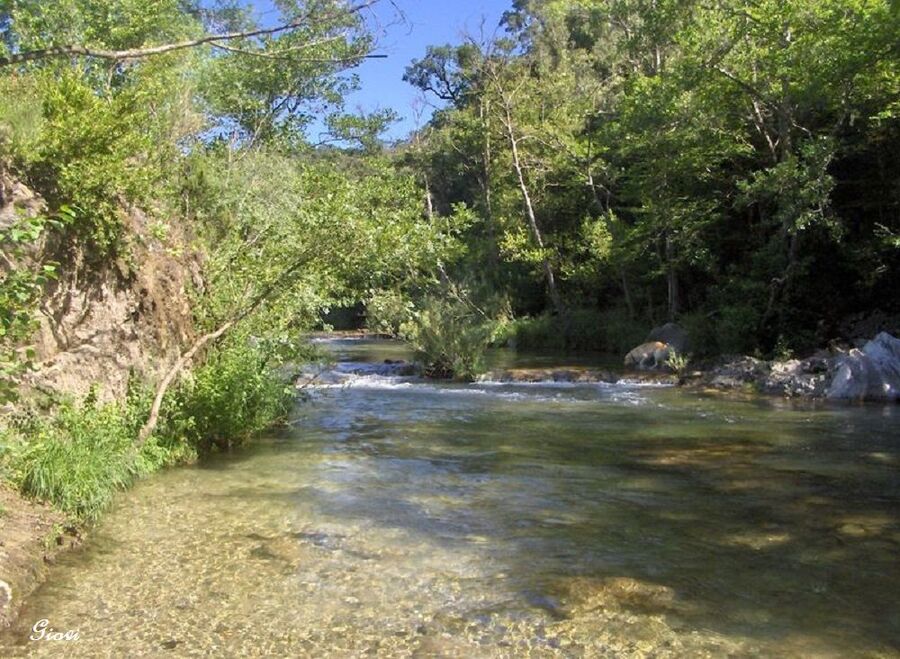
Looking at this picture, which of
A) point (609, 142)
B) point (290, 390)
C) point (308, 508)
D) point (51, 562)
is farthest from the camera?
point (609, 142)

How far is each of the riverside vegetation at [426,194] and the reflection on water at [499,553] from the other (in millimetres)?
1147

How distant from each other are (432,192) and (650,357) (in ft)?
92.4

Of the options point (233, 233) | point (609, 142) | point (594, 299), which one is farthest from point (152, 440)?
point (594, 299)

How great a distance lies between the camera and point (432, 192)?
159 feet

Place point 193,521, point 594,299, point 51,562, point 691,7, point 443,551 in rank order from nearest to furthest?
point 51,562
point 443,551
point 193,521
point 691,7
point 594,299

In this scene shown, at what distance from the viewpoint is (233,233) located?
492 inches

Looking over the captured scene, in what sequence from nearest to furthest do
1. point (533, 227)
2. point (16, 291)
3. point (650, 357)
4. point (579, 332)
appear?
point (16, 291) → point (650, 357) → point (579, 332) → point (533, 227)

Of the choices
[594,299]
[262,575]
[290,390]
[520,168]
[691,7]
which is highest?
[691,7]

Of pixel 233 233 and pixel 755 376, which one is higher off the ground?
pixel 233 233

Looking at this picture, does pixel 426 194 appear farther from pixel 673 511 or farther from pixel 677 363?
pixel 673 511

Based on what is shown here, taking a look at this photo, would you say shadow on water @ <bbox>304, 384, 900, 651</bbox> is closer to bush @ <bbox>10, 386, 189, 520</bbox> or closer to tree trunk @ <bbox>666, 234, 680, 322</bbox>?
bush @ <bbox>10, 386, 189, 520</bbox>

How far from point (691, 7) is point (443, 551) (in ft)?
63.6

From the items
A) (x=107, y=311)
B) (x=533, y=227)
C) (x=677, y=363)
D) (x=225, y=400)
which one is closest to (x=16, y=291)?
(x=107, y=311)

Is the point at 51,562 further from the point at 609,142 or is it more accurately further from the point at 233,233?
the point at 609,142
